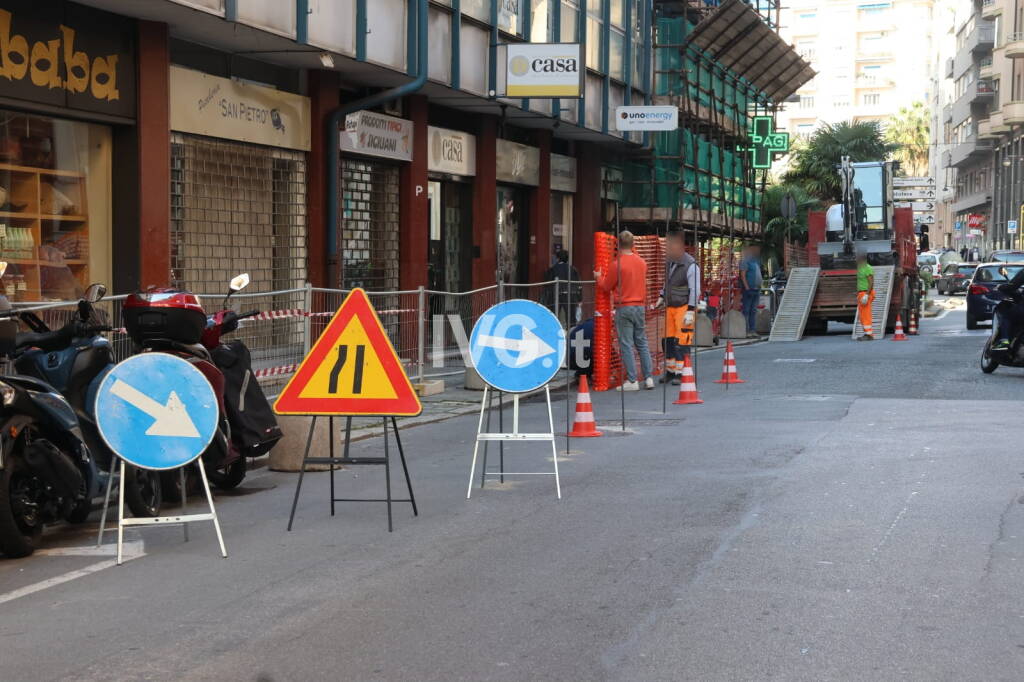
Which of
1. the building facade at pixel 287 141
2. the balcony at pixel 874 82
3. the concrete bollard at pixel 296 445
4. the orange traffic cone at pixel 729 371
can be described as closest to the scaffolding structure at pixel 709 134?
the building facade at pixel 287 141

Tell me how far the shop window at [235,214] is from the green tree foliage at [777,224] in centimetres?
3178

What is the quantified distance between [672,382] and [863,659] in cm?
1361

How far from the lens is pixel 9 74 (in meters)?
13.8

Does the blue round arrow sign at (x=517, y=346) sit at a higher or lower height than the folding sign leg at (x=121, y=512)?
higher

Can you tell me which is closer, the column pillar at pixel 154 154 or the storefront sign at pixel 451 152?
the column pillar at pixel 154 154

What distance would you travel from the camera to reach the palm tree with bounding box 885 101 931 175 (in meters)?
126

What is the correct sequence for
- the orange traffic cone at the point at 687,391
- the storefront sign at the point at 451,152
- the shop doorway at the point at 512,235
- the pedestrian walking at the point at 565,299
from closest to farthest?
the orange traffic cone at the point at 687,391
the pedestrian walking at the point at 565,299
the storefront sign at the point at 451,152
the shop doorway at the point at 512,235

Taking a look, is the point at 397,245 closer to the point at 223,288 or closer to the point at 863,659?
the point at 223,288

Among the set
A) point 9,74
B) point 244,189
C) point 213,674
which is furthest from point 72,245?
point 213,674

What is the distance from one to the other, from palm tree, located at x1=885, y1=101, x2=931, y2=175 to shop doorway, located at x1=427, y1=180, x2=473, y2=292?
106m

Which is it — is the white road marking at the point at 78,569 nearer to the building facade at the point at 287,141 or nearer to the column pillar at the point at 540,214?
the building facade at the point at 287,141

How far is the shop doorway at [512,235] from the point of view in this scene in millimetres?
27766

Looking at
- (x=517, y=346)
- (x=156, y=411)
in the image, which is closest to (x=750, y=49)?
(x=517, y=346)

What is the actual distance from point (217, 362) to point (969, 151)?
83799 millimetres
